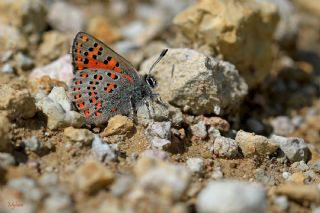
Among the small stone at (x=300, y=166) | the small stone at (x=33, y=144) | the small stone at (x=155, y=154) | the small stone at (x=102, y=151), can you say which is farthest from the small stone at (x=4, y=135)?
the small stone at (x=300, y=166)

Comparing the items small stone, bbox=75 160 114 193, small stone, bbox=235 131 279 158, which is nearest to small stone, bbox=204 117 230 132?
small stone, bbox=235 131 279 158

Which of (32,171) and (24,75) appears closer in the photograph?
(32,171)

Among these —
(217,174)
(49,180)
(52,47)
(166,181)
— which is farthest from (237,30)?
(49,180)

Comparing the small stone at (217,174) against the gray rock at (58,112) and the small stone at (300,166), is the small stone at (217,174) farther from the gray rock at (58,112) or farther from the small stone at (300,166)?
the gray rock at (58,112)

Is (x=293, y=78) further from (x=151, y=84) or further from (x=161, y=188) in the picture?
(x=161, y=188)

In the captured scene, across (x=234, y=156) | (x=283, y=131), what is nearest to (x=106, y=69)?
(x=234, y=156)

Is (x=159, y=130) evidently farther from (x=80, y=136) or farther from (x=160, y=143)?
(x=80, y=136)
